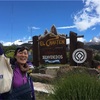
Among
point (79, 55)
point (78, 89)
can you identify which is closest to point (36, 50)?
point (79, 55)

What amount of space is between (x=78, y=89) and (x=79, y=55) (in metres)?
11.5

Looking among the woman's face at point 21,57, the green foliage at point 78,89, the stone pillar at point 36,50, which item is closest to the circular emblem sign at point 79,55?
the stone pillar at point 36,50

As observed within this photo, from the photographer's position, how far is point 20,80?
347 cm

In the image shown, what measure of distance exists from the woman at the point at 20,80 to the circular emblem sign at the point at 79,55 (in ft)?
41.9

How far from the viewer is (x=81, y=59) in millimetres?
16297

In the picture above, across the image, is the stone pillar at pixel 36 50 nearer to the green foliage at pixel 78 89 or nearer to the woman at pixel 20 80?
the green foliage at pixel 78 89

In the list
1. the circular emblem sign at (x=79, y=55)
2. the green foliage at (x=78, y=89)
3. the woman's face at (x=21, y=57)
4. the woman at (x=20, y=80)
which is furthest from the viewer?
the circular emblem sign at (x=79, y=55)

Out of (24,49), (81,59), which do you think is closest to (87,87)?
(24,49)

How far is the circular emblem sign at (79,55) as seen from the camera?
16.3 metres

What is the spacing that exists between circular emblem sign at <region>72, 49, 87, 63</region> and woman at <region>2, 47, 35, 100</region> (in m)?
12.8

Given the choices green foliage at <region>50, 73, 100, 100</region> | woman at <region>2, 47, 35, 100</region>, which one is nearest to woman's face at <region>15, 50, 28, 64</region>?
woman at <region>2, 47, 35, 100</region>

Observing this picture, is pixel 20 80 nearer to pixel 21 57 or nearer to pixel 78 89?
pixel 21 57

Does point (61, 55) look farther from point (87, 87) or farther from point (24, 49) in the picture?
point (24, 49)

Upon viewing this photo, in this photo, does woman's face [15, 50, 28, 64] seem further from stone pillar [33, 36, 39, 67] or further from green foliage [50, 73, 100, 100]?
stone pillar [33, 36, 39, 67]
